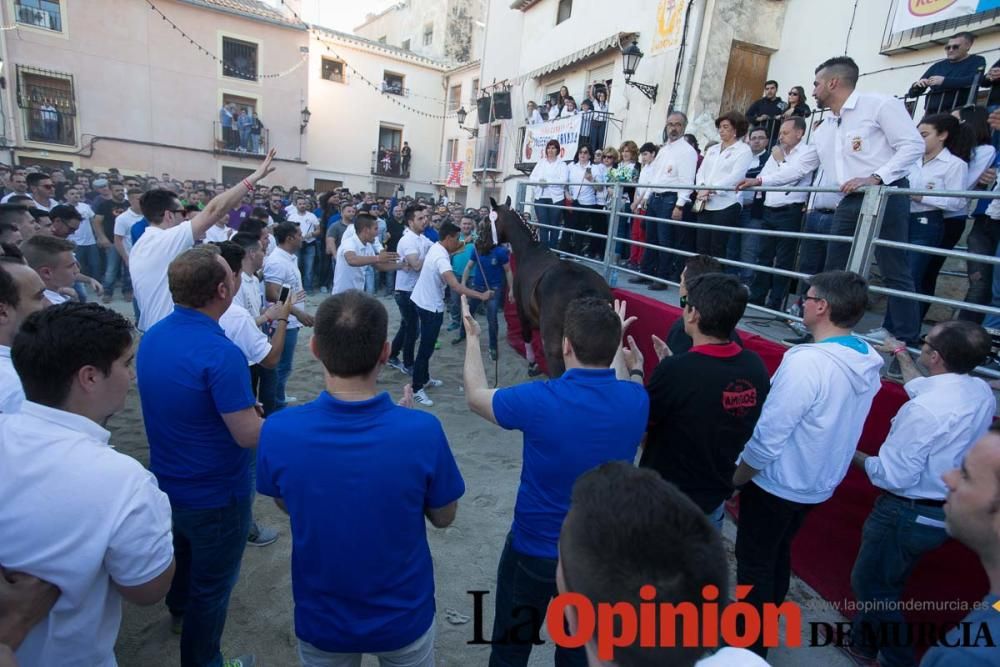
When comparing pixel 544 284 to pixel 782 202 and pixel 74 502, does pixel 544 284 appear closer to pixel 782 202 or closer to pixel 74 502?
pixel 782 202

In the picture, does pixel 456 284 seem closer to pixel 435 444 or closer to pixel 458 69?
pixel 435 444

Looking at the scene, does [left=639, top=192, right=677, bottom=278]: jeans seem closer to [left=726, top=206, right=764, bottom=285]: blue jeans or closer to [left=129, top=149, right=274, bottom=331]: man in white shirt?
[left=726, top=206, right=764, bottom=285]: blue jeans

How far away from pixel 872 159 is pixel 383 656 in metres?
4.22

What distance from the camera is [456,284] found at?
221 inches

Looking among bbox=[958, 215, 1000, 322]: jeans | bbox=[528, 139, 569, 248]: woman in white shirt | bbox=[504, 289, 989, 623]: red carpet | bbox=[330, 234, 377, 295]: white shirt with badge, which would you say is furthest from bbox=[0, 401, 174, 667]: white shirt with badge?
bbox=[528, 139, 569, 248]: woman in white shirt

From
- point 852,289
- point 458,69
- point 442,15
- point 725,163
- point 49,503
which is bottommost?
point 49,503

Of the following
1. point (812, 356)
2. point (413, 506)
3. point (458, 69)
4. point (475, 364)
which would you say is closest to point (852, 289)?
point (812, 356)

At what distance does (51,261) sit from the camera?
127 inches

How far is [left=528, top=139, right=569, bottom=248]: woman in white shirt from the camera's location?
8564mm

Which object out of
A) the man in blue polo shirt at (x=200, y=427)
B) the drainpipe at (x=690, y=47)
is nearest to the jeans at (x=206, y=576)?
the man in blue polo shirt at (x=200, y=427)

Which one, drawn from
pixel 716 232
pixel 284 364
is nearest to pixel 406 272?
pixel 284 364

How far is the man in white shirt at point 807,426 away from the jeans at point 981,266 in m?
2.41

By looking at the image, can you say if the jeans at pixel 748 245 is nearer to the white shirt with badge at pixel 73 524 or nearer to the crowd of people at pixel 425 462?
the crowd of people at pixel 425 462

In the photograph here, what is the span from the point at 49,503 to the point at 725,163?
5.91 metres
